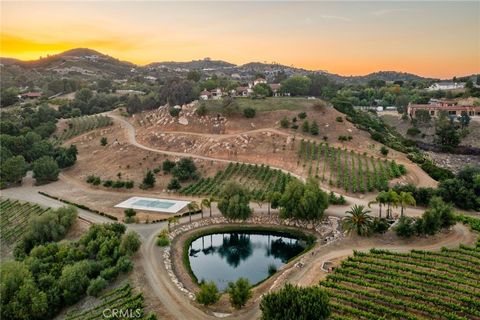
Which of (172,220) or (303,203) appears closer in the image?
(303,203)

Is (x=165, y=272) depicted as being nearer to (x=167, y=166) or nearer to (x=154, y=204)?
(x=154, y=204)

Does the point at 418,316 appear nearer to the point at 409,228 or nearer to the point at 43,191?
the point at 409,228

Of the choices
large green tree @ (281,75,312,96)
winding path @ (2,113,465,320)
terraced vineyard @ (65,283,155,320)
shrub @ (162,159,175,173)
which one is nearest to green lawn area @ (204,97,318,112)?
large green tree @ (281,75,312,96)

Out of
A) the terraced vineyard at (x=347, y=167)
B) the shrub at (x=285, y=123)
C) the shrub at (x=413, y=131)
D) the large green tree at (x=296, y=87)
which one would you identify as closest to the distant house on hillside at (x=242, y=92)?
the large green tree at (x=296, y=87)

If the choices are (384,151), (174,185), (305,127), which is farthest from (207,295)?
(305,127)

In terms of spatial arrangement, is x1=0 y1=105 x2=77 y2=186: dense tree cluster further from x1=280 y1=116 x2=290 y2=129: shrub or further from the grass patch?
x1=280 y1=116 x2=290 y2=129: shrub

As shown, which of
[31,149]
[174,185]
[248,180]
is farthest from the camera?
[31,149]
